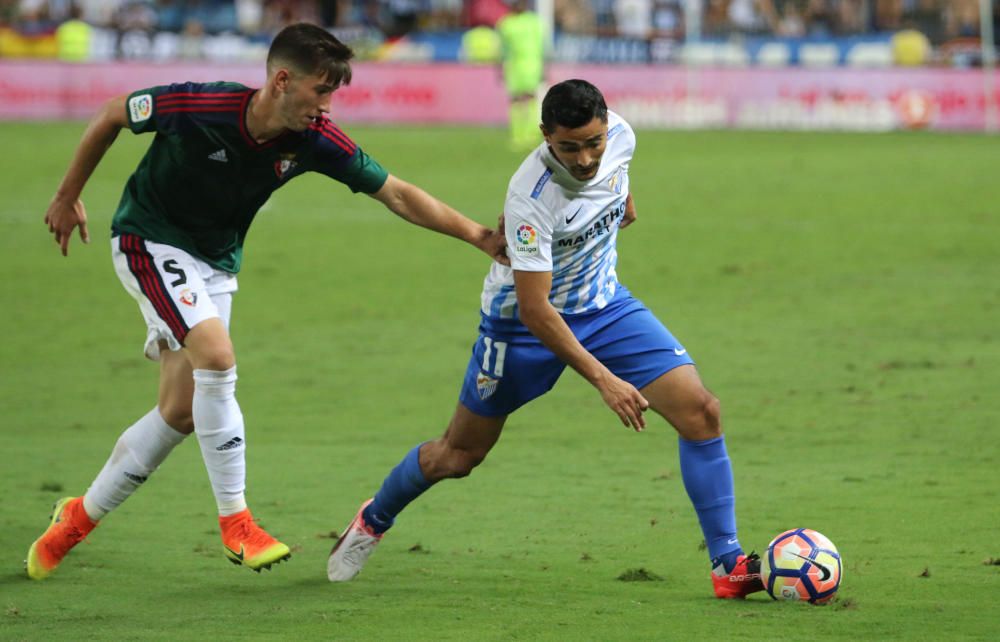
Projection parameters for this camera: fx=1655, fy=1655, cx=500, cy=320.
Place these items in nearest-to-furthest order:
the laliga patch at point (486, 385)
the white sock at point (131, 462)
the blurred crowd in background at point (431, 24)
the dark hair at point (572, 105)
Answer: the dark hair at point (572, 105), the laliga patch at point (486, 385), the white sock at point (131, 462), the blurred crowd in background at point (431, 24)

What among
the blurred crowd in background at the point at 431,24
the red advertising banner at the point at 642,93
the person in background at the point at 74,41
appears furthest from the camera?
the person in background at the point at 74,41

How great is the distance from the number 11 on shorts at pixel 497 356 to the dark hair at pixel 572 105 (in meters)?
0.92

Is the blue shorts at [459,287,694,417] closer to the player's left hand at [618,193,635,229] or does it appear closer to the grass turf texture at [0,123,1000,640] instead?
the player's left hand at [618,193,635,229]

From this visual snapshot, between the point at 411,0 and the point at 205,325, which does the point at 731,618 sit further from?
the point at 411,0

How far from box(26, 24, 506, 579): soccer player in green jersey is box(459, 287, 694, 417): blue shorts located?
0.32 metres

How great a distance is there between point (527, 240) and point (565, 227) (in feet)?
0.72

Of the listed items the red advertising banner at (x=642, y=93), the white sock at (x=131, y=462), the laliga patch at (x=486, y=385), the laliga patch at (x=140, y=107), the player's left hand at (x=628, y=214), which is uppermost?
the laliga patch at (x=140, y=107)

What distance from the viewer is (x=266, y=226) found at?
60.4ft

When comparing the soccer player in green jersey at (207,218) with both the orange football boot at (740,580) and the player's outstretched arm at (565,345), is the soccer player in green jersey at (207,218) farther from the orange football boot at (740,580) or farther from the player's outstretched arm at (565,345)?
the orange football boot at (740,580)

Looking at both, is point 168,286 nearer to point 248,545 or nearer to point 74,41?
point 248,545

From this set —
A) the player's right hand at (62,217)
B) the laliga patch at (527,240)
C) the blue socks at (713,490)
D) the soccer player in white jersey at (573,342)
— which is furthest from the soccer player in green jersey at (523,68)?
the laliga patch at (527,240)

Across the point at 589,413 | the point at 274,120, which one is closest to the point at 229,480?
the point at 274,120

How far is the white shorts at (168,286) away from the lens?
6.04 metres

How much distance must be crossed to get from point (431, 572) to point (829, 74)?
2637 centimetres
